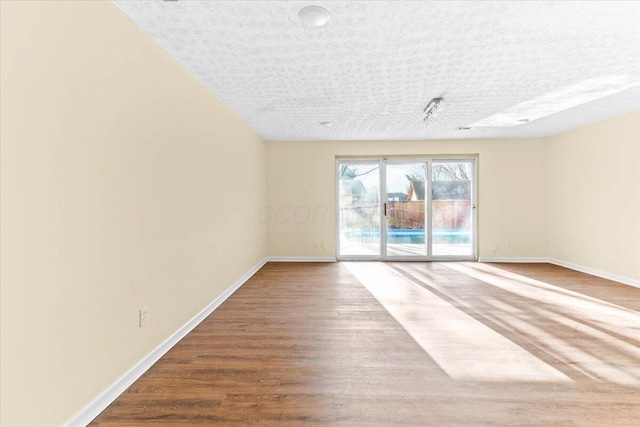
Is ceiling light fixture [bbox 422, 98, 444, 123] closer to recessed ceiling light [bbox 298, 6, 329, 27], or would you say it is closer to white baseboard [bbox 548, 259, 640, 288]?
recessed ceiling light [bbox 298, 6, 329, 27]

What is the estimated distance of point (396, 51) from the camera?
7.50ft

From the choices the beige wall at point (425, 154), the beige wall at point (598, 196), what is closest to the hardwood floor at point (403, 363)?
the beige wall at point (598, 196)

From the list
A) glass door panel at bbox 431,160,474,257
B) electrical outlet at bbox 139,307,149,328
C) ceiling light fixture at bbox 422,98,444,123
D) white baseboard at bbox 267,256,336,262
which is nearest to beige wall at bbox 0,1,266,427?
electrical outlet at bbox 139,307,149,328

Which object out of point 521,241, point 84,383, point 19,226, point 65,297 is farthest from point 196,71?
point 521,241

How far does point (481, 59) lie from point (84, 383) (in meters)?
3.71

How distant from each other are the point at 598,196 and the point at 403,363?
468 centimetres

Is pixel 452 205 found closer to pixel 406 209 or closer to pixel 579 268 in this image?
pixel 406 209

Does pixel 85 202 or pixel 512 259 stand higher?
pixel 85 202

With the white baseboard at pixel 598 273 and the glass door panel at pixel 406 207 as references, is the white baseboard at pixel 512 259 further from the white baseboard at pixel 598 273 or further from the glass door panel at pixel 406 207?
the glass door panel at pixel 406 207

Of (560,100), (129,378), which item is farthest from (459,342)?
(560,100)

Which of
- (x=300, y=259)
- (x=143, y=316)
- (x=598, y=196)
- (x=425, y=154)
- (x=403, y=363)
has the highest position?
(x=425, y=154)

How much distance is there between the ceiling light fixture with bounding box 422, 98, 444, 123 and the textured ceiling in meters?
0.12

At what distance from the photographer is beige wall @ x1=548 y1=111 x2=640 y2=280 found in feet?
12.7

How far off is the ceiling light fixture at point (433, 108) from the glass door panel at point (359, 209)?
1976 mm
